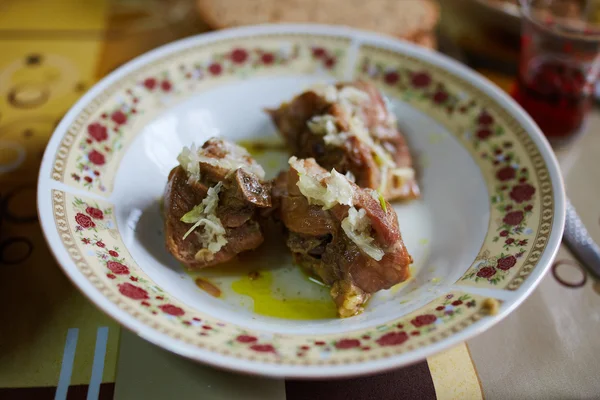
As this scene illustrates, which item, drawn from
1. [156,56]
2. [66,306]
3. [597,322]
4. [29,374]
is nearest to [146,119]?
[156,56]

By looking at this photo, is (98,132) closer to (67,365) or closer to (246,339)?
(67,365)

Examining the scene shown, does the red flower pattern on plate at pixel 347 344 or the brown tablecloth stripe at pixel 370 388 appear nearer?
the red flower pattern on plate at pixel 347 344

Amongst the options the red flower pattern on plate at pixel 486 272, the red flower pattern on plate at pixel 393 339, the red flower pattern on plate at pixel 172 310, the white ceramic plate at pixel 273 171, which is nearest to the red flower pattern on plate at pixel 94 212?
the white ceramic plate at pixel 273 171

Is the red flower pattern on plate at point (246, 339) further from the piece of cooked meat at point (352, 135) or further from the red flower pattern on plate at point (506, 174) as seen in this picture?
the red flower pattern on plate at point (506, 174)

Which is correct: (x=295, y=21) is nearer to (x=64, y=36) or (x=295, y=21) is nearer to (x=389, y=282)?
(x=64, y=36)

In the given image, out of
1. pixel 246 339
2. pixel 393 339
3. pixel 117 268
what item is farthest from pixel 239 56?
pixel 393 339

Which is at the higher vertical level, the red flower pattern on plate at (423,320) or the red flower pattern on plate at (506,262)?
the red flower pattern on plate at (506,262)

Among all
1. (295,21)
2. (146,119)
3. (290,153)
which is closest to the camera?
(146,119)
